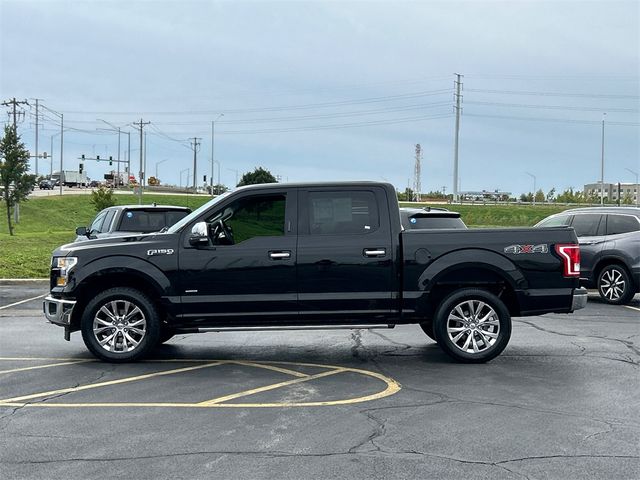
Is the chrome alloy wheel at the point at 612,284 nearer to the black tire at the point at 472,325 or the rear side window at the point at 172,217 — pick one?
the black tire at the point at 472,325

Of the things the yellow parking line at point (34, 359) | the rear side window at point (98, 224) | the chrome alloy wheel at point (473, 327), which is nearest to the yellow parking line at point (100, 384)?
the yellow parking line at point (34, 359)

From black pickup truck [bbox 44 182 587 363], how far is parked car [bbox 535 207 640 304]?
20.5ft

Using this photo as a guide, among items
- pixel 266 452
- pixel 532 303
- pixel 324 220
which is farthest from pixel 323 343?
pixel 266 452

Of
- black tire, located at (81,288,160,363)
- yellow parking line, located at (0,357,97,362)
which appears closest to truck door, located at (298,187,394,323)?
black tire, located at (81,288,160,363)

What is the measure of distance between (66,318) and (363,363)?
142 inches

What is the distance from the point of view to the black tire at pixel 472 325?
28.8 ft

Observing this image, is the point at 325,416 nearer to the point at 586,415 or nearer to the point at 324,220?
the point at 586,415

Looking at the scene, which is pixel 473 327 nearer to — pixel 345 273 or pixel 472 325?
pixel 472 325

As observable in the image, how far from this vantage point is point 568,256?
29.0ft

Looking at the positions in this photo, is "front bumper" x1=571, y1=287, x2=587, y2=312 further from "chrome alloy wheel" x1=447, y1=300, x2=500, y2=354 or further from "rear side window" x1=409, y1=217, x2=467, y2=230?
"rear side window" x1=409, y1=217, x2=467, y2=230

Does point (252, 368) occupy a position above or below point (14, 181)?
below

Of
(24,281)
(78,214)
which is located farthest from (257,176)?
(24,281)

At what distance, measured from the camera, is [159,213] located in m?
16.8

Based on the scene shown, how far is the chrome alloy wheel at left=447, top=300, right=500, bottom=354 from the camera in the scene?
29.0 ft
